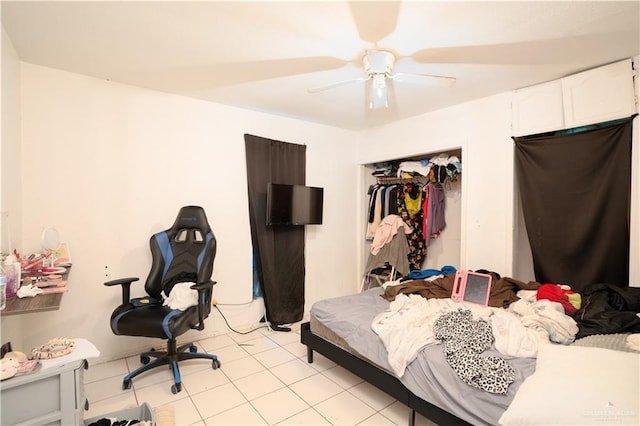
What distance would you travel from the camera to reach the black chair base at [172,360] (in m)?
2.30

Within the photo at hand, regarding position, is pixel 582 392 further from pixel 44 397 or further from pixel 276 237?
pixel 276 237

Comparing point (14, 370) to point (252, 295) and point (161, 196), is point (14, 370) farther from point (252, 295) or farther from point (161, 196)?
point (252, 295)

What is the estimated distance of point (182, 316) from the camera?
2.31 m

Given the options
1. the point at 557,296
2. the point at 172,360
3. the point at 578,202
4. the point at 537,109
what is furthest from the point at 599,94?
the point at 172,360

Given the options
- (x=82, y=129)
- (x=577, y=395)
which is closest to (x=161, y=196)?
(x=82, y=129)

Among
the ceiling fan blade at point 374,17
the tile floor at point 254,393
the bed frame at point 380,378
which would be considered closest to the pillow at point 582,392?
the bed frame at point 380,378

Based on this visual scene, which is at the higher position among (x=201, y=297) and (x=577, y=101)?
(x=577, y=101)

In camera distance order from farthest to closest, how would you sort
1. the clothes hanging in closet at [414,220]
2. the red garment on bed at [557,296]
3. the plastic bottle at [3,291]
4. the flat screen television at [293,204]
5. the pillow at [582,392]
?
1. the clothes hanging in closet at [414,220]
2. the flat screen television at [293,204]
3. the red garment on bed at [557,296]
4. the plastic bottle at [3,291]
5. the pillow at [582,392]

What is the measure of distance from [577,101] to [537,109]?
0.28 metres

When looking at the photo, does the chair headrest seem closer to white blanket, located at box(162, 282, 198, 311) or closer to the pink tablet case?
white blanket, located at box(162, 282, 198, 311)

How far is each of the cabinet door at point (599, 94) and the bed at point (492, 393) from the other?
66.6 inches

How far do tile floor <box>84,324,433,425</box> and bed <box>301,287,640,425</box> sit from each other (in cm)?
23

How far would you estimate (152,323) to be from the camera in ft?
7.32

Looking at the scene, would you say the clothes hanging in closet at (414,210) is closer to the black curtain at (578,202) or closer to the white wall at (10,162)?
the black curtain at (578,202)
